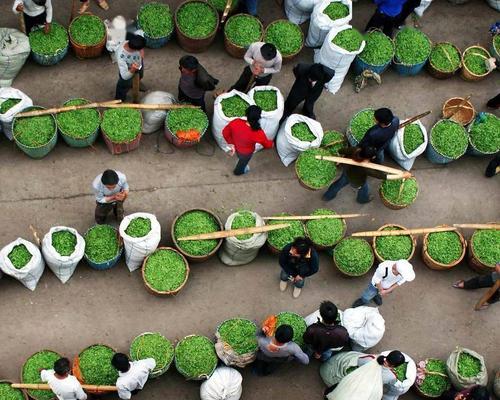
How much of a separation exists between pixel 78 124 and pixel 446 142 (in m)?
4.54

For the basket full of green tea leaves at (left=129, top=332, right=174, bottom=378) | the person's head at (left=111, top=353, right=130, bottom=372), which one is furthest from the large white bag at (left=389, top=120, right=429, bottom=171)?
the person's head at (left=111, top=353, right=130, bottom=372)

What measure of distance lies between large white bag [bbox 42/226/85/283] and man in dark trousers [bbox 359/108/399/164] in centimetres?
336

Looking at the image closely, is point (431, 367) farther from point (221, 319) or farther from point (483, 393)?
point (221, 319)

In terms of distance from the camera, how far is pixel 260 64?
951cm

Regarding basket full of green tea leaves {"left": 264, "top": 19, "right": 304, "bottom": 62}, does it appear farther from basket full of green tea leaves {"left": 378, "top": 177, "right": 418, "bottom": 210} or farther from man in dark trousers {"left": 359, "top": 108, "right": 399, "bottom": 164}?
basket full of green tea leaves {"left": 378, "top": 177, "right": 418, "bottom": 210}

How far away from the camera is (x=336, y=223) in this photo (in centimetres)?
947

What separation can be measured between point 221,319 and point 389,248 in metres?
2.13

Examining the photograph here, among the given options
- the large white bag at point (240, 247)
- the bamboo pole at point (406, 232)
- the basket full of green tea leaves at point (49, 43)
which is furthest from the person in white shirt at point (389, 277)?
the basket full of green tea leaves at point (49, 43)

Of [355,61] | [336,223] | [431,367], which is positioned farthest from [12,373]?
[355,61]

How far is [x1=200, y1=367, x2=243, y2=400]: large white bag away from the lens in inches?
332

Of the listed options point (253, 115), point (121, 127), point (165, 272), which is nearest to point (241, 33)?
point (253, 115)

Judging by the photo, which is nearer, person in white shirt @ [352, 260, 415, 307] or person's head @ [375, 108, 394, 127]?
person in white shirt @ [352, 260, 415, 307]

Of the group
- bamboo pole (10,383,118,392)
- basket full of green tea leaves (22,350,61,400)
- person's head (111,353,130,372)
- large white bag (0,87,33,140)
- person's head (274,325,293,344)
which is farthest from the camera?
large white bag (0,87,33,140)

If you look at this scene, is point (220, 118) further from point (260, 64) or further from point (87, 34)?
point (87, 34)
